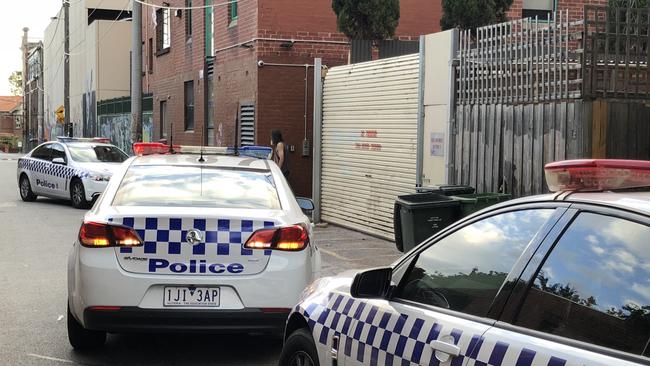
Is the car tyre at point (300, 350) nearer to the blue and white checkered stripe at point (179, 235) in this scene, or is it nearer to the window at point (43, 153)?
the blue and white checkered stripe at point (179, 235)

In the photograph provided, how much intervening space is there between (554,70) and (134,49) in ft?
48.1

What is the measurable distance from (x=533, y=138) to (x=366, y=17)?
6786 millimetres

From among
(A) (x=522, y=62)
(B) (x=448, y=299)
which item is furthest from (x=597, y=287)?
(A) (x=522, y=62)

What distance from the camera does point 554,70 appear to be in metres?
7.79

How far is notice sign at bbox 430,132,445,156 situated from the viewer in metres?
10.1

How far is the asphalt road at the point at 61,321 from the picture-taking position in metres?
5.51

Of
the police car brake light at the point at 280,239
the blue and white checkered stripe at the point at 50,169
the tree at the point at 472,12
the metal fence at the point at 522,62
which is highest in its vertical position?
the tree at the point at 472,12

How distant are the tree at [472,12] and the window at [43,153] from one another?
10162 millimetres

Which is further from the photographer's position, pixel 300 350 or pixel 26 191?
pixel 26 191

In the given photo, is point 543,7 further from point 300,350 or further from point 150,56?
point 300,350

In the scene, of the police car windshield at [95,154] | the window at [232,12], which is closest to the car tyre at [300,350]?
the police car windshield at [95,154]

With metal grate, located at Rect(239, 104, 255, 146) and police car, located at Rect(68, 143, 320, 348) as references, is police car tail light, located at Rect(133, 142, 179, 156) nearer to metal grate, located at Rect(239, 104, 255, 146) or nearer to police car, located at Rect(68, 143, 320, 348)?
police car, located at Rect(68, 143, 320, 348)

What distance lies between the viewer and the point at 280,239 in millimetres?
5121

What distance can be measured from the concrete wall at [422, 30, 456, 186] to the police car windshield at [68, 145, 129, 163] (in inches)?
351
